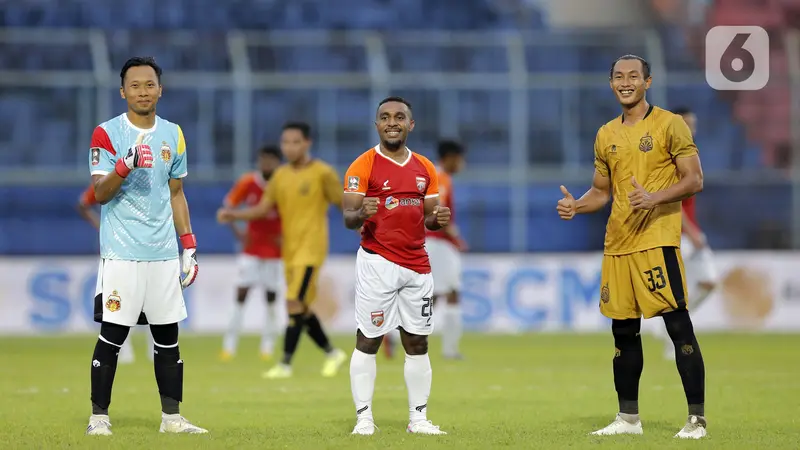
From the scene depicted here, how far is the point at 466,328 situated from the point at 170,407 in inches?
455

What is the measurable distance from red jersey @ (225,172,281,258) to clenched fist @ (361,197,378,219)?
7675mm

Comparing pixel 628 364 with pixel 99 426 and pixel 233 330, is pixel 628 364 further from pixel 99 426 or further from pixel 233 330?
pixel 233 330

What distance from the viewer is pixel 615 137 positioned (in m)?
7.97

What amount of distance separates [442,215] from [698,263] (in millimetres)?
7327

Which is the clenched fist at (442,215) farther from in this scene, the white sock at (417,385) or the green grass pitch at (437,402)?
the green grass pitch at (437,402)

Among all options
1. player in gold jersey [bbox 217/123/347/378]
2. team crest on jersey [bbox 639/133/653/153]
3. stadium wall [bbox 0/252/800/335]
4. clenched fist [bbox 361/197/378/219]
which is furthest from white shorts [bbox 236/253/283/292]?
team crest on jersey [bbox 639/133/653/153]

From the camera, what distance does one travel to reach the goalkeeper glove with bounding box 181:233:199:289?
8.02m

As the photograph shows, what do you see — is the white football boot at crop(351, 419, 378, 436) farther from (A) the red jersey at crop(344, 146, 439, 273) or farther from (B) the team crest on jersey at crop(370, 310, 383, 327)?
(A) the red jersey at crop(344, 146, 439, 273)

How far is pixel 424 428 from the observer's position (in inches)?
314

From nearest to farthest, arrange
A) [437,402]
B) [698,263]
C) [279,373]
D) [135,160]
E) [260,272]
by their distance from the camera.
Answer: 1. [135,160]
2. [437,402]
3. [279,373]
4. [698,263]
5. [260,272]

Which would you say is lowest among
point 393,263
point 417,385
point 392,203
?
point 417,385

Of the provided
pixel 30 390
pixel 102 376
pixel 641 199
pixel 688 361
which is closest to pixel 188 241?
pixel 102 376

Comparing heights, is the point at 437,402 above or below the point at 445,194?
below

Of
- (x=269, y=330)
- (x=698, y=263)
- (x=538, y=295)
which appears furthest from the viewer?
(x=538, y=295)
